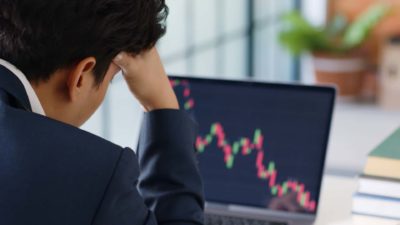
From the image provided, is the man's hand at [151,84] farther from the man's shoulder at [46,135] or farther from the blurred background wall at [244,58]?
the blurred background wall at [244,58]

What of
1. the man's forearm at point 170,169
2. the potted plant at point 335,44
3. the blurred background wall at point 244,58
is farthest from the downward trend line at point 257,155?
the potted plant at point 335,44

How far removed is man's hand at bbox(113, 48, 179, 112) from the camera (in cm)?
119

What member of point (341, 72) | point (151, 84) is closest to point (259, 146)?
point (151, 84)

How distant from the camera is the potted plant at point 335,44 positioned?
627cm

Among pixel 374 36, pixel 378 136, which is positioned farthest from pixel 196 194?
pixel 374 36

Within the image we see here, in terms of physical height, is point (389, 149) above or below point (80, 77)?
below

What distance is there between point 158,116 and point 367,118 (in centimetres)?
487

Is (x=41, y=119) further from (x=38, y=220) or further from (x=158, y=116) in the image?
(x=158, y=116)

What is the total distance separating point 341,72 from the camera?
6.38 metres

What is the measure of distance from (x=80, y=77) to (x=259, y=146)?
1.99 feet

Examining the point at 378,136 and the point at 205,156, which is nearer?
the point at 205,156

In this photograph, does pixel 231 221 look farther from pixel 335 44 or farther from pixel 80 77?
pixel 335 44

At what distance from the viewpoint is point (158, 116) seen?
1.19 metres

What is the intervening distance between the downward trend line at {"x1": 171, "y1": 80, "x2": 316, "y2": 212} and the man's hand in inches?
13.6
